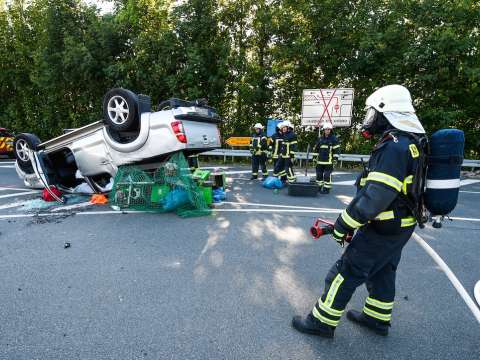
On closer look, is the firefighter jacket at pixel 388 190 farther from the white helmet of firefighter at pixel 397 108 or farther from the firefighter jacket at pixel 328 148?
the firefighter jacket at pixel 328 148

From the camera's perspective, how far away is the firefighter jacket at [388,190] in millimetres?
1849

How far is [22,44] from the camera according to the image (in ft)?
51.9

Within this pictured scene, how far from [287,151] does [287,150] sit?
0.03 meters

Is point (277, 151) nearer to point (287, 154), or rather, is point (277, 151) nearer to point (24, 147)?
point (287, 154)

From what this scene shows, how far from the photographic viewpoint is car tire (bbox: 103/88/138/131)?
514cm

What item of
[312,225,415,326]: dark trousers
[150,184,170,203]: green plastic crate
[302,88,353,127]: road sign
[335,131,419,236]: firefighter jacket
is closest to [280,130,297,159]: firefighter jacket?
[150,184,170,203]: green plastic crate

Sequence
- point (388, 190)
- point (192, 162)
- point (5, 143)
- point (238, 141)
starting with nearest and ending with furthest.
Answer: point (388, 190)
point (192, 162)
point (5, 143)
point (238, 141)

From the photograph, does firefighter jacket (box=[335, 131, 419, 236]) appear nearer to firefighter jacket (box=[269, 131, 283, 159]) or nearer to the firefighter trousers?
the firefighter trousers

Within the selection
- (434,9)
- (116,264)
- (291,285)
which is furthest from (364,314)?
(434,9)

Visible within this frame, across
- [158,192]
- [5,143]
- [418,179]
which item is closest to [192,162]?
[158,192]

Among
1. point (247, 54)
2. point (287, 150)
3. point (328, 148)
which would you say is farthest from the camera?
point (247, 54)

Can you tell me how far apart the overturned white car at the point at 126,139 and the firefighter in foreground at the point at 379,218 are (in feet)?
11.2

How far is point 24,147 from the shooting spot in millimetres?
6234

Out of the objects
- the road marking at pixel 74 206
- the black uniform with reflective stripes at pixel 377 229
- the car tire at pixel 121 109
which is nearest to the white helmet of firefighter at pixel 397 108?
the black uniform with reflective stripes at pixel 377 229
